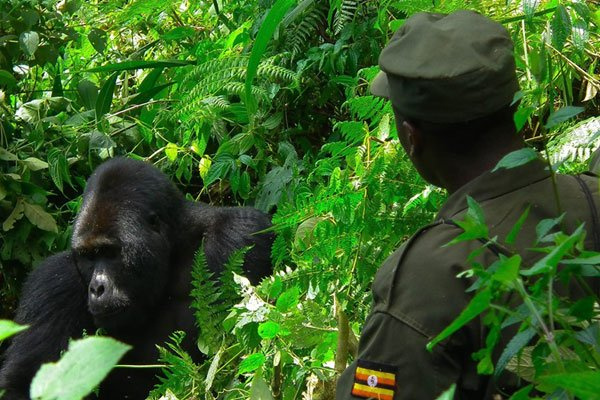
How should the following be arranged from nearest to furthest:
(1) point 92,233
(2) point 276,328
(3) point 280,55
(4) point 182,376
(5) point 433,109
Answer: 1. (5) point 433,109
2. (2) point 276,328
3. (4) point 182,376
4. (1) point 92,233
5. (3) point 280,55

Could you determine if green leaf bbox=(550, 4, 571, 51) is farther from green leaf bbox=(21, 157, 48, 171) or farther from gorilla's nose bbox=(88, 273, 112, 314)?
green leaf bbox=(21, 157, 48, 171)

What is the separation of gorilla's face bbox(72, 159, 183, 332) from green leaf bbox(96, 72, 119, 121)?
674 millimetres

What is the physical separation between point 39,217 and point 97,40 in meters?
1.14

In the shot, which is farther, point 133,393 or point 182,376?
point 133,393

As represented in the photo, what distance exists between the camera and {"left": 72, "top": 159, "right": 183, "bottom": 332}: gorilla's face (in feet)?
13.4

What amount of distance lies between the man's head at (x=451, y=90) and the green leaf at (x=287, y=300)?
0.81 meters

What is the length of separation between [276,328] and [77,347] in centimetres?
183

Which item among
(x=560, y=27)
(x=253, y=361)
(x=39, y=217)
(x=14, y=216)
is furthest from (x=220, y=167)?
(x=560, y=27)

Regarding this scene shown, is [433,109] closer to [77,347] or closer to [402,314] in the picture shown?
[402,314]

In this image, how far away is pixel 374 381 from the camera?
1790mm

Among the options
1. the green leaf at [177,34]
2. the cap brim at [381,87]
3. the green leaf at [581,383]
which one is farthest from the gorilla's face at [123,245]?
the green leaf at [581,383]

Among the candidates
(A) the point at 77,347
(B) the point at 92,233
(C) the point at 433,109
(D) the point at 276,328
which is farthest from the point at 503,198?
(B) the point at 92,233

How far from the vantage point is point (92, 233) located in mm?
4109

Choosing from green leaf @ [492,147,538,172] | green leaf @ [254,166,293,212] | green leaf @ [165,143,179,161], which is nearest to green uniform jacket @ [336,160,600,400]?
green leaf @ [492,147,538,172]
